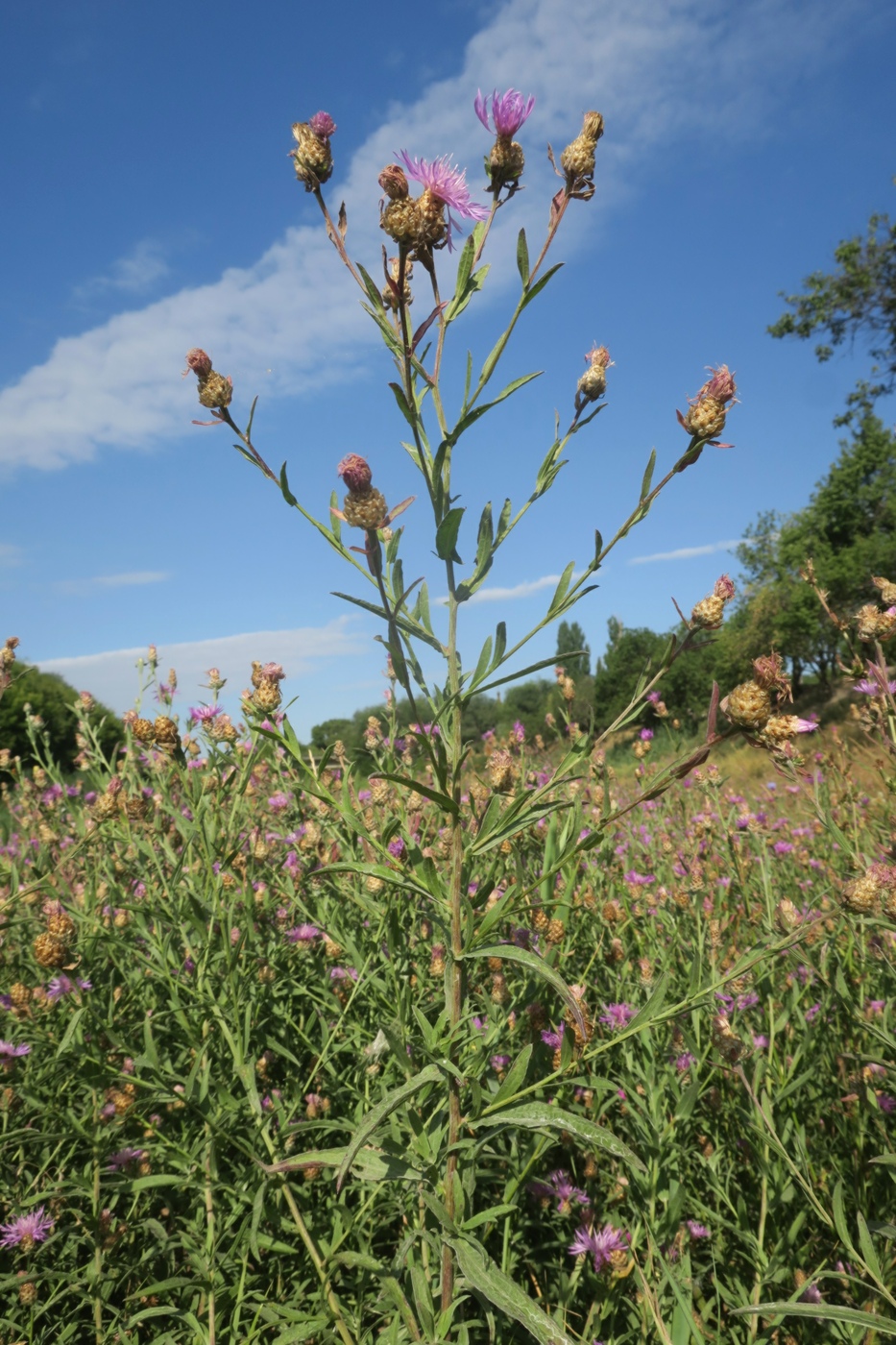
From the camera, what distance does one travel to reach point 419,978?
6.26 feet

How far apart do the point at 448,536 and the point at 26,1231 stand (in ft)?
5.61

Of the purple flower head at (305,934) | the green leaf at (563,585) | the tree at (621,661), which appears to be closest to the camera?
the green leaf at (563,585)

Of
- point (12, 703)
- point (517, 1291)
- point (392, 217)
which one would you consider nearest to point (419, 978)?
point (517, 1291)

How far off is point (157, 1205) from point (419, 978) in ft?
2.68

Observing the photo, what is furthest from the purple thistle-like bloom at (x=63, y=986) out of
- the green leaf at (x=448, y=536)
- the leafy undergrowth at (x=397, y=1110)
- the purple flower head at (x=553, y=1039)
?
the green leaf at (x=448, y=536)

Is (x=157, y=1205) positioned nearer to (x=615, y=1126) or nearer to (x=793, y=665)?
(x=615, y=1126)

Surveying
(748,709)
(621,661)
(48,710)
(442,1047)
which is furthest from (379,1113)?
(621,661)

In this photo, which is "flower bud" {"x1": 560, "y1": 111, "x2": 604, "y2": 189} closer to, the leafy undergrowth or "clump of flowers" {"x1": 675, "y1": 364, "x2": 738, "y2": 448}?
"clump of flowers" {"x1": 675, "y1": 364, "x2": 738, "y2": 448}

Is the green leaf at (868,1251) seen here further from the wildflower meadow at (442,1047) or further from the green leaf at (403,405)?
the green leaf at (403,405)

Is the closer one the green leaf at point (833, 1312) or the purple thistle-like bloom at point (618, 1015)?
the green leaf at point (833, 1312)

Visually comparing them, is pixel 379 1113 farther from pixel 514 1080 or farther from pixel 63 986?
pixel 63 986

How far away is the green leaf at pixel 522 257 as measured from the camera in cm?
109

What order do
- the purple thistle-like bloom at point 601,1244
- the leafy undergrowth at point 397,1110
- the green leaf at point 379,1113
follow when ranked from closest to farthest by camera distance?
the green leaf at point 379,1113
the leafy undergrowth at point 397,1110
the purple thistle-like bloom at point 601,1244

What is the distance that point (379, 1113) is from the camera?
896mm
